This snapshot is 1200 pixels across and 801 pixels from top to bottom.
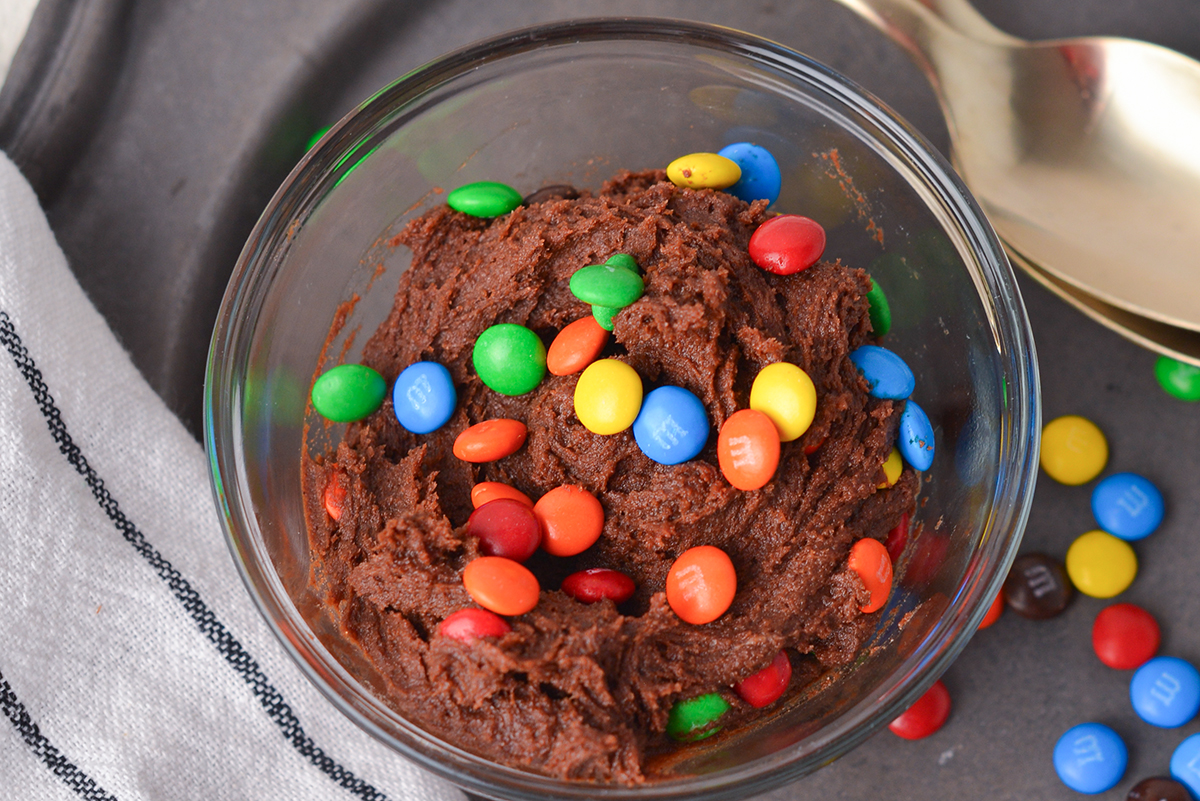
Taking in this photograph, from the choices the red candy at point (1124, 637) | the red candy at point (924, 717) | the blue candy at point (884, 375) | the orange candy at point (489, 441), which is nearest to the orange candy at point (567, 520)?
the orange candy at point (489, 441)

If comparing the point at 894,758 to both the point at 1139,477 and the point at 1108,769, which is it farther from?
the point at 1139,477

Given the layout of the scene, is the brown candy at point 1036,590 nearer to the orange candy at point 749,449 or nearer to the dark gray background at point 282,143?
the dark gray background at point 282,143

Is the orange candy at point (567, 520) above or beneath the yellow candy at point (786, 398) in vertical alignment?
above

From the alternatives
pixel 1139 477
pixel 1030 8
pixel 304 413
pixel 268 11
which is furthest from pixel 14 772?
pixel 1030 8

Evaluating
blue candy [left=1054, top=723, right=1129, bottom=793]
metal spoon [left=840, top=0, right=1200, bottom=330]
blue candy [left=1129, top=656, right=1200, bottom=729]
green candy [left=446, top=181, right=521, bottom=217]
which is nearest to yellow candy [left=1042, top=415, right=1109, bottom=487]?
metal spoon [left=840, top=0, right=1200, bottom=330]

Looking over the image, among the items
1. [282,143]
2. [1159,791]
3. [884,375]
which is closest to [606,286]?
[884,375]

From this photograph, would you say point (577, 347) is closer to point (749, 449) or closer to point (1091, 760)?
point (749, 449)

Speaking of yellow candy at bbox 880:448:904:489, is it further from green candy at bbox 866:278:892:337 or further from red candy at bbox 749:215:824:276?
red candy at bbox 749:215:824:276
